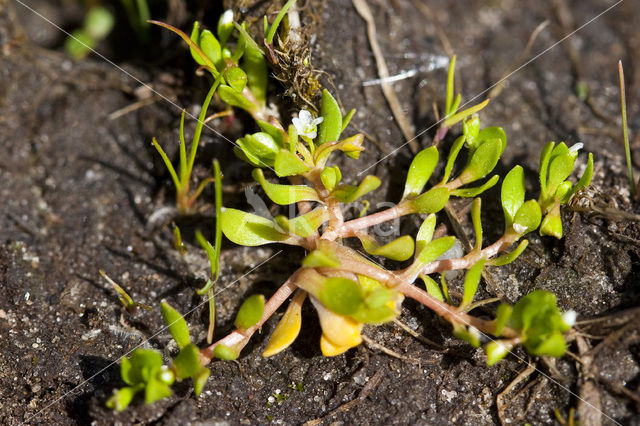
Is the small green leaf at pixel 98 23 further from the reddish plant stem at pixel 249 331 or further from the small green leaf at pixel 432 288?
the small green leaf at pixel 432 288

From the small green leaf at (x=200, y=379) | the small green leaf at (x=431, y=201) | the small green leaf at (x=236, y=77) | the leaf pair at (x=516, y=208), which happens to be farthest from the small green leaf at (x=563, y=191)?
the small green leaf at (x=200, y=379)

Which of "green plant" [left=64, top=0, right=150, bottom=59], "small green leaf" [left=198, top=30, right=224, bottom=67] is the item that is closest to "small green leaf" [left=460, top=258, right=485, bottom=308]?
"small green leaf" [left=198, top=30, right=224, bottom=67]

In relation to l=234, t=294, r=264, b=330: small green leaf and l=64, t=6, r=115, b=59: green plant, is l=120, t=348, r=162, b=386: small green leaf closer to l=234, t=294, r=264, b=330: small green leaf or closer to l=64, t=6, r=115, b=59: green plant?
l=234, t=294, r=264, b=330: small green leaf

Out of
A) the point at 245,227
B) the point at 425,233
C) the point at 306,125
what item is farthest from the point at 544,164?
the point at 245,227

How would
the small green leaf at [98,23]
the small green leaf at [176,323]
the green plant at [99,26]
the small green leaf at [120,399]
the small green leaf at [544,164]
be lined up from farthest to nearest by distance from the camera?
the small green leaf at [98,23], the green plant at [99,26], the small green leaf at [544,164], the small green leaf at [176,323], the small green leaf at [120,399]

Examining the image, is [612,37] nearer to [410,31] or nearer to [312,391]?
[410,31]

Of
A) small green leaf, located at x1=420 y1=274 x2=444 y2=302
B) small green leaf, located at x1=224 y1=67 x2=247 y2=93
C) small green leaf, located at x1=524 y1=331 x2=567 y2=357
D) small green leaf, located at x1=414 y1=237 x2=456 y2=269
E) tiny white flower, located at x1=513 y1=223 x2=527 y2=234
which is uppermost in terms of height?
small green leaf, located at x1=224 y1=67 x2=247 y2=93

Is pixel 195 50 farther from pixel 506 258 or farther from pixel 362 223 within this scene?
pixel 506 258
